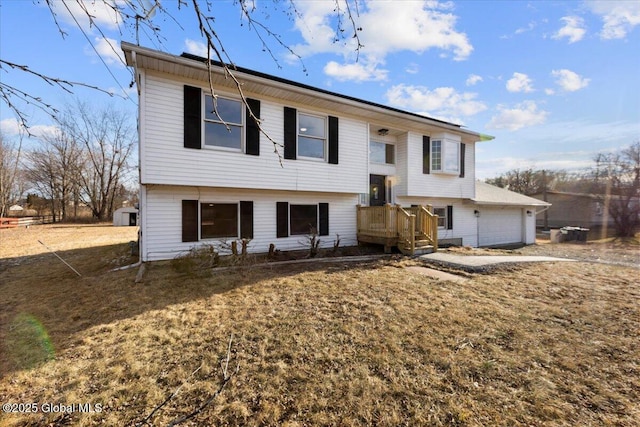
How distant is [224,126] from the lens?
782 centimetres

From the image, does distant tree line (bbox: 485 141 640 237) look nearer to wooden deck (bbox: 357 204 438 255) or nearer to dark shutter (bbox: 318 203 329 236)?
wooden deck (bbox: 357 204 438 255)

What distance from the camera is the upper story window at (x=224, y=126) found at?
307 inches

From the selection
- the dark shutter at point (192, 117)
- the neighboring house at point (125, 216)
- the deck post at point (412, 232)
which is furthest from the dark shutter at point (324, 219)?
the neighboring house at point (125, 216)

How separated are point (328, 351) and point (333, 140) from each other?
7.72m

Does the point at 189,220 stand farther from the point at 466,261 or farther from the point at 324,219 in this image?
the point at 466,261

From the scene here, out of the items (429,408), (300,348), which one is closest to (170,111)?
(300,348)

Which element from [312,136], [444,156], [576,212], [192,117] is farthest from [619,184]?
[192,117]

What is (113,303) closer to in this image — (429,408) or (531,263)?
(429,408)

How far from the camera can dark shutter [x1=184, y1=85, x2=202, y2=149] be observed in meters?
7.39

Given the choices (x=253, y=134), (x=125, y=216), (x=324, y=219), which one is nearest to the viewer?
(x=253, y=134)

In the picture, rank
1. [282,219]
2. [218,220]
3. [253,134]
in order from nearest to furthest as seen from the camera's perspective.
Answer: [253,134] → [218,220] → [282,219]

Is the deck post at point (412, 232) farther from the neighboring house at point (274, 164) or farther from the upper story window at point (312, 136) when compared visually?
the upper story window at point (312, 136)

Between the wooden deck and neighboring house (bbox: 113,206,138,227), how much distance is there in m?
24.7

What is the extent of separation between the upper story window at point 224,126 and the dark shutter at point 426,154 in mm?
8051
